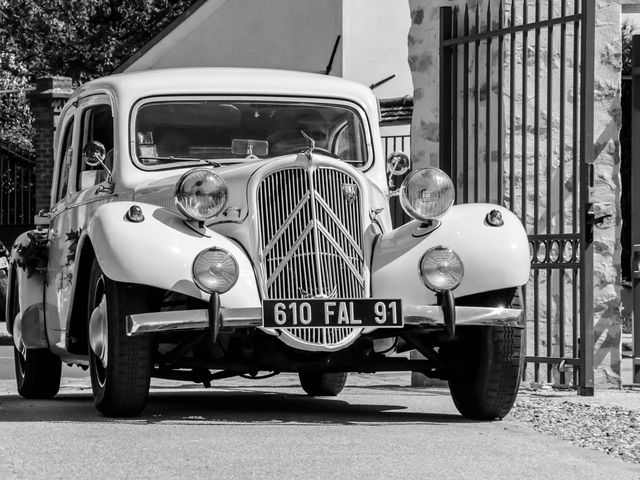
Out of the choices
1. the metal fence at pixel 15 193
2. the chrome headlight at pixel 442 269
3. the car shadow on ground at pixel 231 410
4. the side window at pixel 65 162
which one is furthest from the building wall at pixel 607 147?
the metal fence at pixel 15 193

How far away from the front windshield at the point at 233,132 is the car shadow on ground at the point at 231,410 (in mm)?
1471

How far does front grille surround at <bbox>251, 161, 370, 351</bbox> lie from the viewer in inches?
299

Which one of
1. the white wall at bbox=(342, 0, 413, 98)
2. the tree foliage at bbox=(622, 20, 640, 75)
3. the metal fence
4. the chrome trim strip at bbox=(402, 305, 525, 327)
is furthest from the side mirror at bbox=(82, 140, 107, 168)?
the metal fence

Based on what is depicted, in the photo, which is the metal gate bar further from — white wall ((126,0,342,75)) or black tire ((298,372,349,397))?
white wall ((126,0,342,75))

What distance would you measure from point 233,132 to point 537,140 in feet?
7.52

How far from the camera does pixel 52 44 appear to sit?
1510 inches

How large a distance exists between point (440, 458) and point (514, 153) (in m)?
4.84

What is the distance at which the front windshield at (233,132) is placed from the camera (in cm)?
881

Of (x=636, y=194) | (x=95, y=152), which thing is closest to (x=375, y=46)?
(x=636, y=194)

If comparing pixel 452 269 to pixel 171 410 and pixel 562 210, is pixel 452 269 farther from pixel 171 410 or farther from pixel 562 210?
pixel 562 210

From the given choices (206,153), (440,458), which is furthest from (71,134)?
(440,458)

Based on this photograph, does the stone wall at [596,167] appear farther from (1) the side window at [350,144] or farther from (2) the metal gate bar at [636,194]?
(1) the side window at [350,144]

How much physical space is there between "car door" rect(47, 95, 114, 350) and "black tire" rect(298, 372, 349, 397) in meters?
1.80

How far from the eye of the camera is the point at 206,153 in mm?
8812
